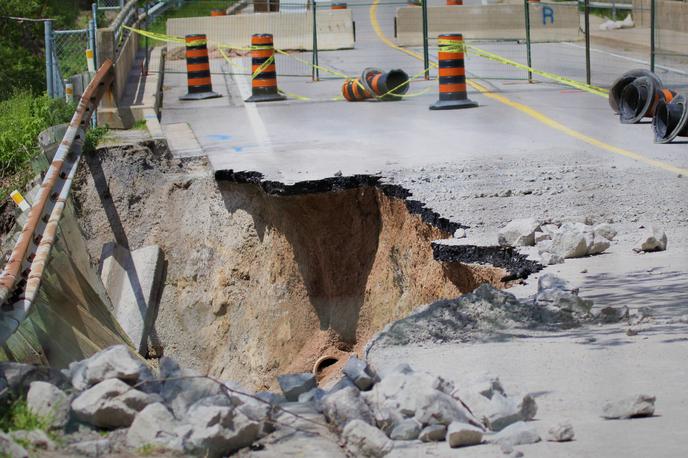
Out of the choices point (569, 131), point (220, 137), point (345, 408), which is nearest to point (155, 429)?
point (345, 408)

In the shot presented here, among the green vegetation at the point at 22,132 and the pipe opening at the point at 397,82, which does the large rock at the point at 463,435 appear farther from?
the pipe opening at the point at 397,82

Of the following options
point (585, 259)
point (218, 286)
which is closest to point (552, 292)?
point (585, 259)

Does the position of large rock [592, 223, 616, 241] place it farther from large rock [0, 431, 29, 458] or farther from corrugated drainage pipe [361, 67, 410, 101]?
corrugated drainage pipe [361, 67, 410, 101]

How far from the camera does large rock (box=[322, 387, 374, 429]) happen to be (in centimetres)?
489

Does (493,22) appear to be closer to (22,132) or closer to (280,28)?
(280,28)

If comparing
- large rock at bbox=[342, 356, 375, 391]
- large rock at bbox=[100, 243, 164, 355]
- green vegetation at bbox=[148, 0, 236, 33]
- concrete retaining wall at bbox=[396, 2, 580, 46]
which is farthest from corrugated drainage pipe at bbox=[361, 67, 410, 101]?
green vegetation at bbox=[148, 0, 236, 33]

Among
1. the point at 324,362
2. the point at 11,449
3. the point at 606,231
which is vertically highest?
the point at 11,449

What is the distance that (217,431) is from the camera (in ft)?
14.8

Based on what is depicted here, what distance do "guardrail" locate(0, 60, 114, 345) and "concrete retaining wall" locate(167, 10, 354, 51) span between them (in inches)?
513

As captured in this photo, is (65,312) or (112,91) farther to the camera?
(112,91)

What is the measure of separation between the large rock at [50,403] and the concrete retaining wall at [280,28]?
2263 centimetres

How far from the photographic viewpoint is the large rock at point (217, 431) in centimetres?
448

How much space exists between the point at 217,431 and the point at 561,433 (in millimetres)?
1410

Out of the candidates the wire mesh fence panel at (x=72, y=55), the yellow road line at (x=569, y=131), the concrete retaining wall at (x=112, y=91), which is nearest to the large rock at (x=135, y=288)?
the concrete retaining wall at (x=112, y=91)
